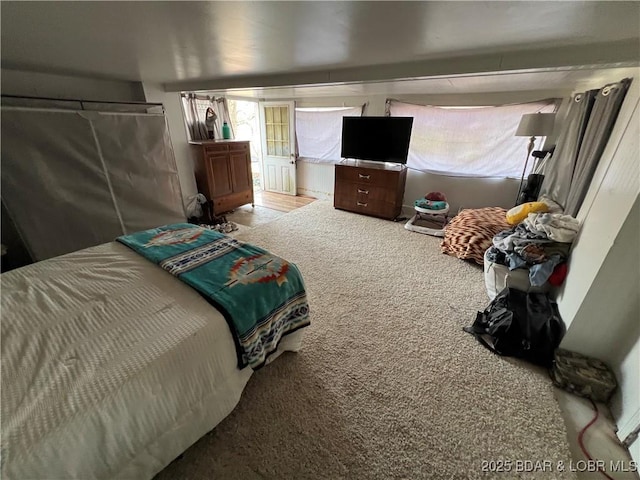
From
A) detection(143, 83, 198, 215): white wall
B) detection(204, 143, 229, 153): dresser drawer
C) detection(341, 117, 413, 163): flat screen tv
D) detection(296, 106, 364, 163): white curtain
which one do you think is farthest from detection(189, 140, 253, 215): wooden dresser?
detection(341, 117, 413, 163): flat screen tv

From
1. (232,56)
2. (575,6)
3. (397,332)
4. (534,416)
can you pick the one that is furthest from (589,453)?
(232,56)

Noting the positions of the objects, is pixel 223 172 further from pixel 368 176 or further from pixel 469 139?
pixel 469 139

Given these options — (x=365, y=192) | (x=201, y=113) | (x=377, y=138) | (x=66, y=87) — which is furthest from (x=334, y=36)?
(x=201, y=113)

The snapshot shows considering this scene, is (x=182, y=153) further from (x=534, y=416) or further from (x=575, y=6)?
(x=534, y=416)

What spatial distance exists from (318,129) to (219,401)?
15.4ft

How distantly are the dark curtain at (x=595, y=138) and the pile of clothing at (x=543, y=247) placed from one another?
1.08ft

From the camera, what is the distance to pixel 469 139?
3.75 m

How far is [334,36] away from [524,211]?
2.51 meters

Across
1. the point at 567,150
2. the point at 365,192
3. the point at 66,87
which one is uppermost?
the point at 66,87

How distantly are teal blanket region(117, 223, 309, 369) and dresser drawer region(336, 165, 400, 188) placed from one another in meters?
2.83

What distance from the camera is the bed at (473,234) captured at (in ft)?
9.04

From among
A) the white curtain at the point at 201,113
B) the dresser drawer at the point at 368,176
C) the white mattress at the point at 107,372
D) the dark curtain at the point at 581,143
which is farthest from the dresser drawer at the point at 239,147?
the dark curtain at the point at 581,143

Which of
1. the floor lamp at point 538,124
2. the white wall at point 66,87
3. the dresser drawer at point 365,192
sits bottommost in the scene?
the dresser drawer at point 365,192

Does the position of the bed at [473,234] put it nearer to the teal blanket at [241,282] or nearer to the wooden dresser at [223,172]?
the teal blanket at [241,282]
